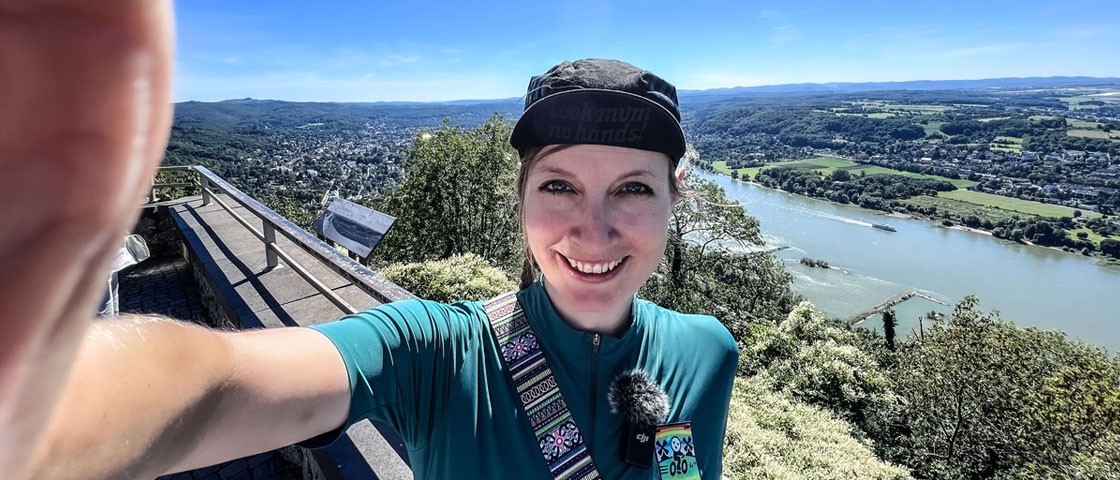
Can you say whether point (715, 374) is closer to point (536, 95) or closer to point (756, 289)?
point (536, 95)

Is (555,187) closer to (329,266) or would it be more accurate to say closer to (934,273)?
(329,266)

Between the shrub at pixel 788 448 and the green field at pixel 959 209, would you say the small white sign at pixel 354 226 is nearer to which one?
the shrub at pixel 788 448

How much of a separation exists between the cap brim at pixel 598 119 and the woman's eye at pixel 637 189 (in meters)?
0.10

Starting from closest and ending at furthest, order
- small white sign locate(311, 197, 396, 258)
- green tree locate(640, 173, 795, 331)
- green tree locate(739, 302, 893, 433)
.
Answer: small white sign locate(311, 197, 396, 258) < green tree locate(739, 302, 893, 433) < green tree locate(640, 173, 795, 331)

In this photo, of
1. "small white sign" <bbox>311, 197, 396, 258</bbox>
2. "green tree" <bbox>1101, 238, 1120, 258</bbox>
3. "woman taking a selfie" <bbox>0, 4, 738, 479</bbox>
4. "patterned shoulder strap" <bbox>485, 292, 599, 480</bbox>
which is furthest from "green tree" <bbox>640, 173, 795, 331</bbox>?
"green tree" <bbox>1101, 238, 1120, 258</bbox>

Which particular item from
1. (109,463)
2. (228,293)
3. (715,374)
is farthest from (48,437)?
(228,293)

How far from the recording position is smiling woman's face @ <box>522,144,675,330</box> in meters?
1.41

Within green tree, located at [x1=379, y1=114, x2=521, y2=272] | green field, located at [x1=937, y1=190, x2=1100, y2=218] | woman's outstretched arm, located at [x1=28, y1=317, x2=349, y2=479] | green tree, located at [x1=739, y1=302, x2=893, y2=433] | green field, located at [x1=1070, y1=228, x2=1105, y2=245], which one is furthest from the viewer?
green field, located at [x1=937, y1=190, x2=1100, y2=218]

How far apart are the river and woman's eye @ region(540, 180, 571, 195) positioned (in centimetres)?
3528

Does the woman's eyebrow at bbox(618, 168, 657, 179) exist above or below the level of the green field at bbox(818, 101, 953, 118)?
below

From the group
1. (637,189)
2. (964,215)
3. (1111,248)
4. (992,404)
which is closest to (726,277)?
(992,404)

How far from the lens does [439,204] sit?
1720cm

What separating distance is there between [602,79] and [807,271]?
175 ft

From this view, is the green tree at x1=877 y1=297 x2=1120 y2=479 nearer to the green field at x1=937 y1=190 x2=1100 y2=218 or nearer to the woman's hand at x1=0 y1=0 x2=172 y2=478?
the woman's hand at x1=0 y1=0 x2=172 y2=478
